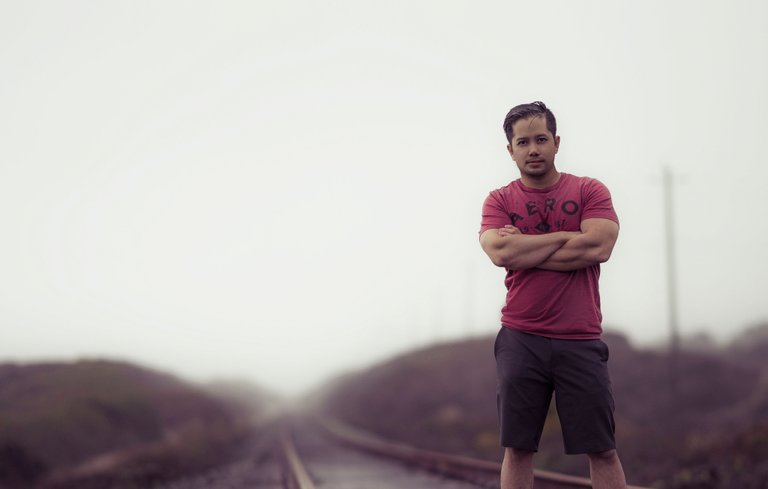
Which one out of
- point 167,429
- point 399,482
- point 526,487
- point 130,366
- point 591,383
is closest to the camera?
point 591,383

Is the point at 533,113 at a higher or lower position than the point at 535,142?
higher

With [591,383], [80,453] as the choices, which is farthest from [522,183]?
[80,453]

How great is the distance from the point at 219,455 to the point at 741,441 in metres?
11.3

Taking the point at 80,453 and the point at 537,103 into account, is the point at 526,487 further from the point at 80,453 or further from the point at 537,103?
the point at 80,453

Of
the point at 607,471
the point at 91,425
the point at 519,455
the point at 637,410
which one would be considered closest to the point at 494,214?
the point at 519,455

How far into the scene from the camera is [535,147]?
2.70 meters

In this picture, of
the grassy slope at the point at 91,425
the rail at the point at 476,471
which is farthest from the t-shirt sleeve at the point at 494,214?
the grassy slope at the point at 91,425

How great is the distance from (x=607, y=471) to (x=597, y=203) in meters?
0.97

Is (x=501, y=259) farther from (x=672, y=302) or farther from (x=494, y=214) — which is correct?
(x=672, y=302)

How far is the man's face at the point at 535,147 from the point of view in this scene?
2717mm

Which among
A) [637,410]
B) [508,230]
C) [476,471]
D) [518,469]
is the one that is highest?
[508,230]

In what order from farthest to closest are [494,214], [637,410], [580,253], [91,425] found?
[637,410], [91,425], [494,214], [580,253]

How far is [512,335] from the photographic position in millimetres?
2711

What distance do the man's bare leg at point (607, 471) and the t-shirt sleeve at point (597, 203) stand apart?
0.85 meters
